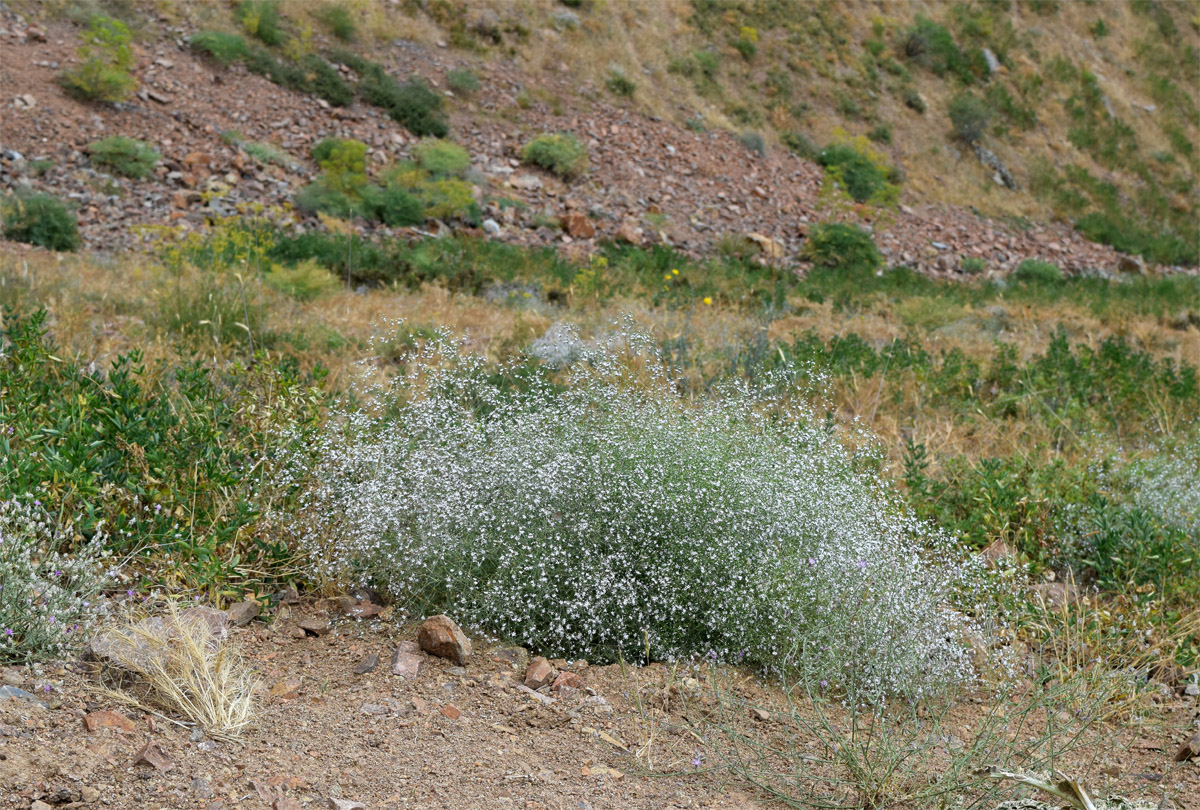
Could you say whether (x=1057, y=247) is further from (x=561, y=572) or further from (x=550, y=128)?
(x=561, y=572)

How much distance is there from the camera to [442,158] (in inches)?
493

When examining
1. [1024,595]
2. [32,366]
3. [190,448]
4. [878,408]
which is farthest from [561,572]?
[878,408]

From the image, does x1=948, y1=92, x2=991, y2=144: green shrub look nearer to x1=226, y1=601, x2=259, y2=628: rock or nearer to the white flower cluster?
the white flower cluster

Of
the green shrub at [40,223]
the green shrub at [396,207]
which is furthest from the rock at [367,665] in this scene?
the green shrub at [396,207]

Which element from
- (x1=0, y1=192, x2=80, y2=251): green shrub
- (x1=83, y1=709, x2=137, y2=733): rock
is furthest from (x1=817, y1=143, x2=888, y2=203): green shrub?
(x1=83, y1=709, x2=137, y2=733): rock

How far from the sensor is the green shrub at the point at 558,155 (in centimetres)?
1362

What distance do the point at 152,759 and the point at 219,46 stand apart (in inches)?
522

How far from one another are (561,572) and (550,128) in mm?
13079

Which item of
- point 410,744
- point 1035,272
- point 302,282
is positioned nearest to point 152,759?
point 410,744

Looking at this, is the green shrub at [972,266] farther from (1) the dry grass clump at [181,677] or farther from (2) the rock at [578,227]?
(1) the dry grass clump at [181,677]

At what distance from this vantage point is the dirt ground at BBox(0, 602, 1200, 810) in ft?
6.54

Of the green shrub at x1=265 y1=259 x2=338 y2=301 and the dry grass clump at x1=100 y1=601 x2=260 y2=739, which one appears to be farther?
the green shrub at x1=265 y1=259 x2=338 y2=301

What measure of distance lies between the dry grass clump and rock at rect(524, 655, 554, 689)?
0.73 m

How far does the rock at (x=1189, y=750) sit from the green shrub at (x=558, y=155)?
1199cm
